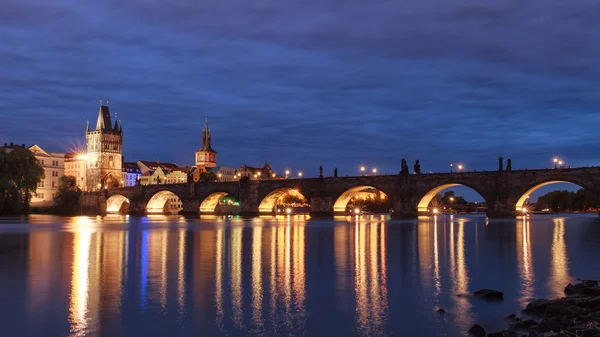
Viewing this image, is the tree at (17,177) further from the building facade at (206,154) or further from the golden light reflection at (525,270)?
the building facade at (206,154)

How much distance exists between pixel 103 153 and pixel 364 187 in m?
94.6

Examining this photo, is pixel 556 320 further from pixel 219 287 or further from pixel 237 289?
pixel 219 287

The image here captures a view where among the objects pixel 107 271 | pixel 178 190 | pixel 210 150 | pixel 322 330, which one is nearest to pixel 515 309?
pixel 322 330

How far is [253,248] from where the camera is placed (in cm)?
2972

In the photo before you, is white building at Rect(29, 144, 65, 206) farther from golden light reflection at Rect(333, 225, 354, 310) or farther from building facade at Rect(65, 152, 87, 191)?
golden light reflection at Rect(333, 225, 354, 310)

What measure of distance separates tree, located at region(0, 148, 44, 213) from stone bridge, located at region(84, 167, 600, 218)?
26585mm

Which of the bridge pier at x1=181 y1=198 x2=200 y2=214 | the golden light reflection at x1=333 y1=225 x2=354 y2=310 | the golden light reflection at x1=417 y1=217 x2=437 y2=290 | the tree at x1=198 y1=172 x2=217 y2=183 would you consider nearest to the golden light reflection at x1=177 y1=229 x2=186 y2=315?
the golden light reflection at x1=333 y1=225 x2=354 y2=310

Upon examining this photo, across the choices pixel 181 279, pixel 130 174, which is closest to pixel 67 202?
pixel 130 174

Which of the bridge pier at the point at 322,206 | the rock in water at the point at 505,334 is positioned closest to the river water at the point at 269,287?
the rock in water at the point at 505,334

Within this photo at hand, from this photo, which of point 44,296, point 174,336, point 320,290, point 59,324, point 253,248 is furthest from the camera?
point 253,248

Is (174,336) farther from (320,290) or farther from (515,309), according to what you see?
(515,309)

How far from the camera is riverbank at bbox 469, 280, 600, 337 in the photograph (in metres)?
11.3

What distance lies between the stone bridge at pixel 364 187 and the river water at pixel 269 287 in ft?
136

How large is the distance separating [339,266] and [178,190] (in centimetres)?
8999
